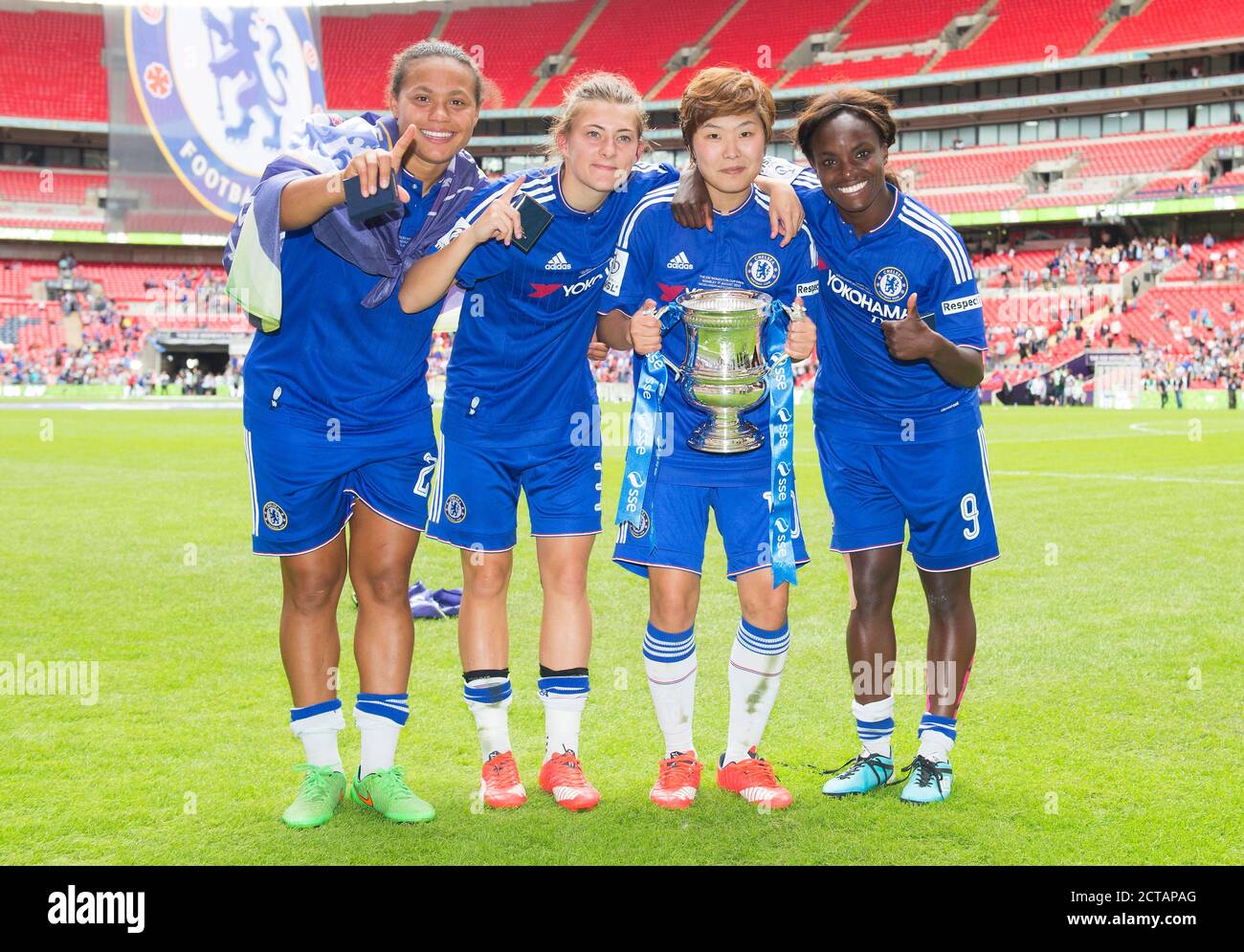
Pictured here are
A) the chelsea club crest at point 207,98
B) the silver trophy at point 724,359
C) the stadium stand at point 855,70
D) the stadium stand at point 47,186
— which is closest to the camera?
the silver trophy at point 724,359

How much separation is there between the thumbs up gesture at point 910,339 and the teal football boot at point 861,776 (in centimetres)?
140

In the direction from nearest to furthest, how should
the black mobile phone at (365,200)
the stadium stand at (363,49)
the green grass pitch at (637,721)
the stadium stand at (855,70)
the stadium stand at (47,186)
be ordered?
1. the black mobile phone at (365,200)
2. the green grass pitch at (637,721)
3. the stadium stand at (855,70)
4. the stadium stand at (47,186)
5. the stadium stand at (363,49)

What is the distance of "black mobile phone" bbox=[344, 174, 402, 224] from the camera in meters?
3.25

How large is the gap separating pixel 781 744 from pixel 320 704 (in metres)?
1.76

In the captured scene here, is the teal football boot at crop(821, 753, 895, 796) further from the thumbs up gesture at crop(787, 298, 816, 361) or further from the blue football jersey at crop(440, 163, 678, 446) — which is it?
the blue football jersey at crop(440, 163, 678, 446)

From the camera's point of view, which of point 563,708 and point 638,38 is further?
point 638,38

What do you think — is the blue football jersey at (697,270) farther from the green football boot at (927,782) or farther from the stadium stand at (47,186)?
the stadium stand at (47,186)

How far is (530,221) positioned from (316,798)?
6.38 ft

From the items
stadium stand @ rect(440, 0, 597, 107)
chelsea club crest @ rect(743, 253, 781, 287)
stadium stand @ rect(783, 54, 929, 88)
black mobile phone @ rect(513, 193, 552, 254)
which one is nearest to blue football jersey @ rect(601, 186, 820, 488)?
chelsea club crest @ rect(743, 253, 781, 287)

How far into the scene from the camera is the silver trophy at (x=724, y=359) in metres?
3.69

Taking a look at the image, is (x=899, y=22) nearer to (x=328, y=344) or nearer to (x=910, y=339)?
(x=910, y=339)

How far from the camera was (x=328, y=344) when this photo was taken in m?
3.68

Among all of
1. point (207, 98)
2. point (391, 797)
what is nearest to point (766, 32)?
point (207, 98)

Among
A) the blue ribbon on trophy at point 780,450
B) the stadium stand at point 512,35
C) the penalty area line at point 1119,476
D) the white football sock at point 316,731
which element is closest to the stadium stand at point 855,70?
the stadium stand at point 512,35
